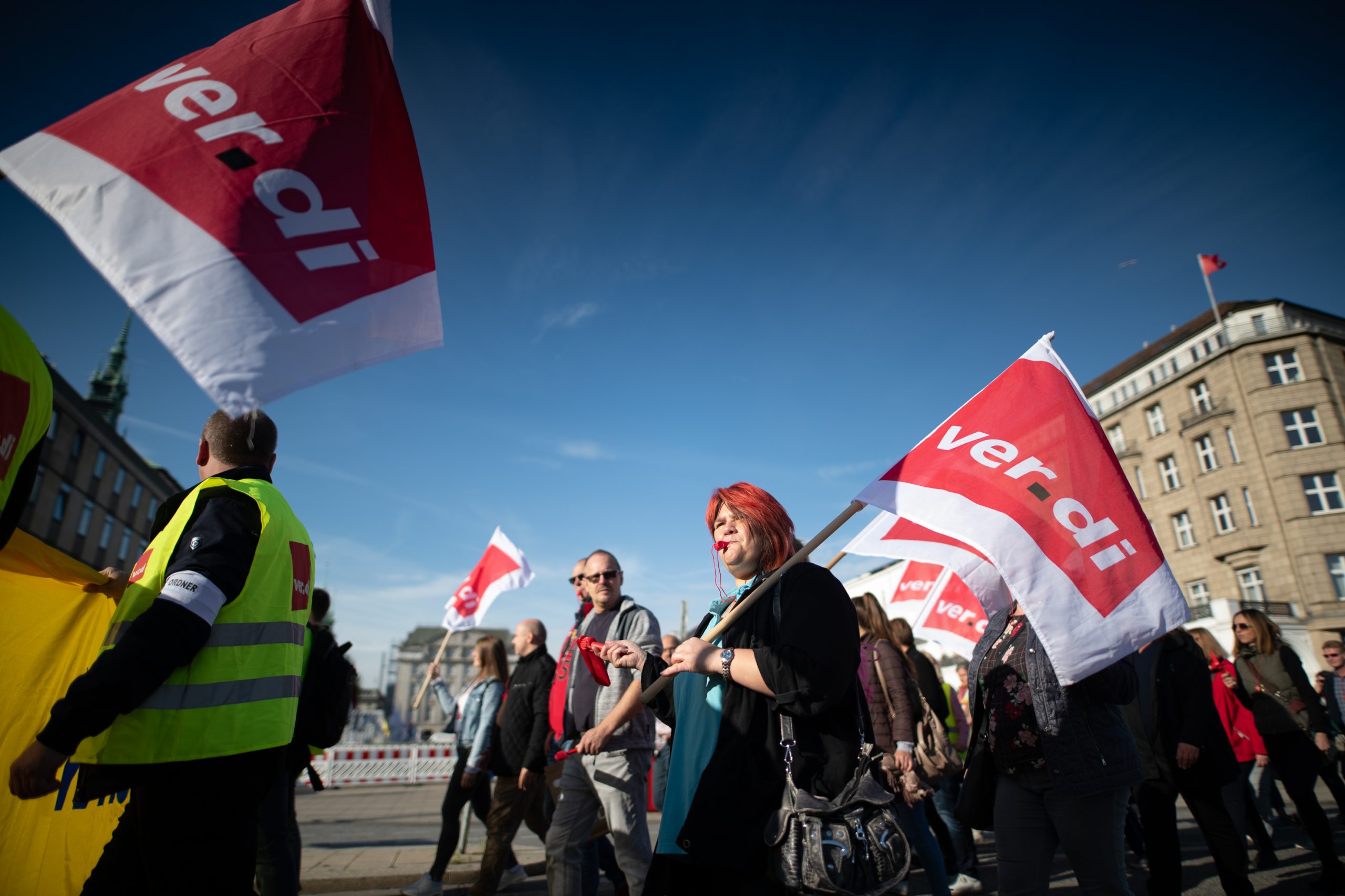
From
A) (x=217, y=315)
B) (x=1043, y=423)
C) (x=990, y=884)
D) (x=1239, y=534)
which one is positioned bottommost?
(x=990, y=884)

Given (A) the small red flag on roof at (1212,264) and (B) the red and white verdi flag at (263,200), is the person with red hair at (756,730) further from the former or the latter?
(A) the small red flag on roof at (1212,264)

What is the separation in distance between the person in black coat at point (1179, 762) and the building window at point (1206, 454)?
3766 centimetres

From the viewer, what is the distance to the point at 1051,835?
325 cm

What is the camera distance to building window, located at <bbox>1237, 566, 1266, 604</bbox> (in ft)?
106

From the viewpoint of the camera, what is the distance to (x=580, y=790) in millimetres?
4352

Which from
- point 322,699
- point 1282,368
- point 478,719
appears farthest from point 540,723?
point 1282,368

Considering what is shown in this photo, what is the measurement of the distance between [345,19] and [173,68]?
547mm

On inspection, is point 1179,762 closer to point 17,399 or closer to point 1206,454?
point 17,399

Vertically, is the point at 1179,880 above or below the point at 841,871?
below

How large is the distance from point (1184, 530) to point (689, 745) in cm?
4252

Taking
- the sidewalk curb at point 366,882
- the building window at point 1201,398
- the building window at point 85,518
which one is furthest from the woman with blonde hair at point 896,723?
the building window at point 85,518

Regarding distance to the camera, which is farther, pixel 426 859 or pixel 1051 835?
pixel 426 859

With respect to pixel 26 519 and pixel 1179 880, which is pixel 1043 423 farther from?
pixel 26 519

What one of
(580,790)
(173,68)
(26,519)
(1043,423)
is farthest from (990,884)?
(26,519)
